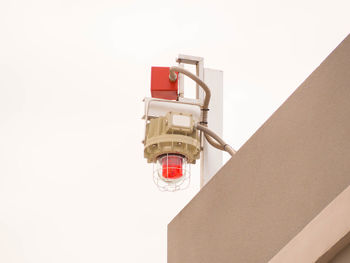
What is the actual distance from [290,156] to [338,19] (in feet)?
8.89

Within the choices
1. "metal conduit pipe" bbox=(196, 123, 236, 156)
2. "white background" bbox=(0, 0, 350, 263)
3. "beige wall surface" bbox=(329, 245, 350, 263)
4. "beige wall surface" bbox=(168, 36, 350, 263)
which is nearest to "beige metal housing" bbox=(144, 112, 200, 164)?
"metal conduit pipe" bbox=(196, 123, 236, 156)

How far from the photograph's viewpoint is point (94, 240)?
4500mm

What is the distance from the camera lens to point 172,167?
242 centimetres

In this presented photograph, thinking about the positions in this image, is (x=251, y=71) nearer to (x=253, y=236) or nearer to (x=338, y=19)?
(x=338, y=19)

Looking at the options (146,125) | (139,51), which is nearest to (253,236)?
(146,125)

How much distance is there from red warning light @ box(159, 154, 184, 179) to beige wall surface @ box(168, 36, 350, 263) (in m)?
0.37

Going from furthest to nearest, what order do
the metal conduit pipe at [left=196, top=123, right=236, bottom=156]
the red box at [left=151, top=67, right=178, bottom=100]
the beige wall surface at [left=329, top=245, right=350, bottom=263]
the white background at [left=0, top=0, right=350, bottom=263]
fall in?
the white background at [left=0, top=0, right=350, bottom=263] → the red box at [left=151, top=67, right=178, bottom=100] → the metal conduit pipe at [left=196, top=123, right=236, bottom=156] → the beige wall surface at [left=329, top=245, right=350, bottom=263]

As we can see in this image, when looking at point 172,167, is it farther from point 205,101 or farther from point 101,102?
point 101,102

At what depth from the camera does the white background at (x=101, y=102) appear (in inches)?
169

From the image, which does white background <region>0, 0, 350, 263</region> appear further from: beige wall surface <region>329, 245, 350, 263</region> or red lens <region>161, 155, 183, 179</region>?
beige wall surface <region>329, 245, 350, 263</region>

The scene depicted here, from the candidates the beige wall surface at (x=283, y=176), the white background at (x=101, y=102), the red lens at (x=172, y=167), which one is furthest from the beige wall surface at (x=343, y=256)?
the white background at (x=101, y=102)

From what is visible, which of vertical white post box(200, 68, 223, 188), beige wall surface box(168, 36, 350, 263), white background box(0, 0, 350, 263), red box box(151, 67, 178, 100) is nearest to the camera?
beige wall surface box(168, 36, 350, 263)

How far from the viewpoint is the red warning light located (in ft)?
7.93

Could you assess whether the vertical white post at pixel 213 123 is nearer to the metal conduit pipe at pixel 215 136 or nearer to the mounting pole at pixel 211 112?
the mounting pole at pixel 211 112
